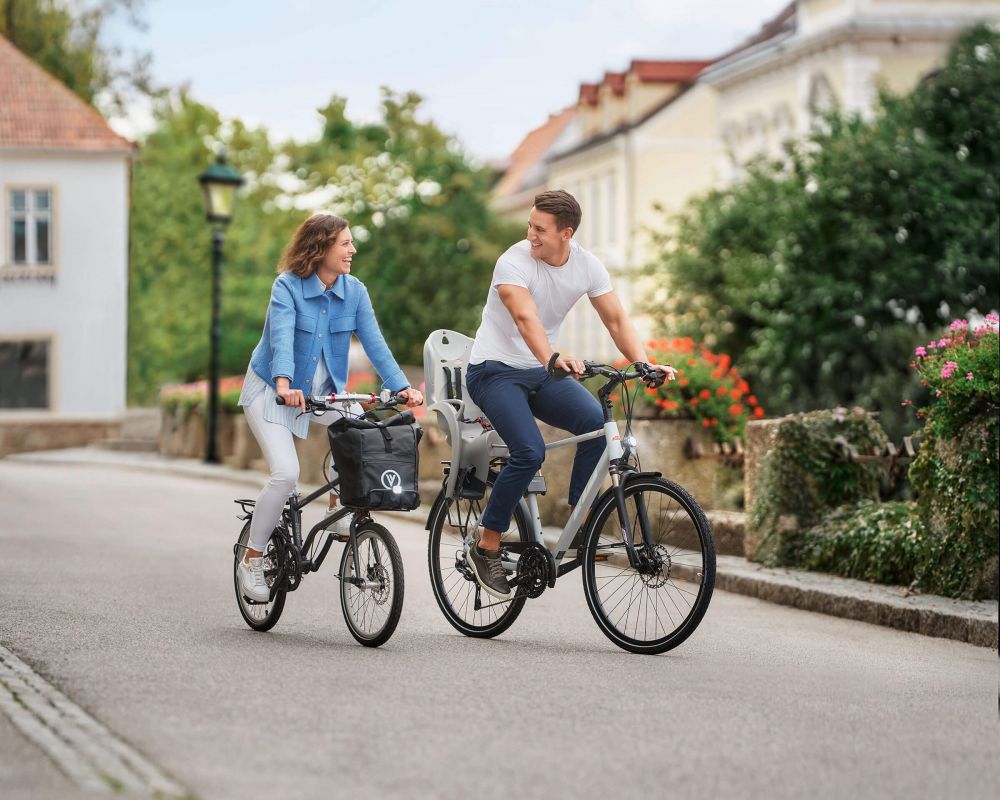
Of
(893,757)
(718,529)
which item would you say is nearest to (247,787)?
(893,757)

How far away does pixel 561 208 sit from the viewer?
8.31 m

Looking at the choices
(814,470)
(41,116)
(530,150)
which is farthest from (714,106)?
(814,470)

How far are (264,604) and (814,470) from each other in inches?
171

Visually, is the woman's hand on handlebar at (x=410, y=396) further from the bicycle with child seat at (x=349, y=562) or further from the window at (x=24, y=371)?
the window at (x=24, y=371)

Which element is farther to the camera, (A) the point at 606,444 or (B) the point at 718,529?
(B) the point at 718,529

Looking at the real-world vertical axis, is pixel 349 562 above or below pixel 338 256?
below

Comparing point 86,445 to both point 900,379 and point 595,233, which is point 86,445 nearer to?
point 900,379

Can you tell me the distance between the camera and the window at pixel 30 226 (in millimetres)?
39300

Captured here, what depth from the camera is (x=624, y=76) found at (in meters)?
60.2

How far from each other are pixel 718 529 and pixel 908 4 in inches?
1158

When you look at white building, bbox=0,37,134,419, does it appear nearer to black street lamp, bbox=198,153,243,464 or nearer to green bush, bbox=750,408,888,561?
black street lamp, bbox=198,153,243,464

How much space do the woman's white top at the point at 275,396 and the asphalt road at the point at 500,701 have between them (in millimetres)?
955

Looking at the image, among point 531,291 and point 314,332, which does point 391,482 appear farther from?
point 531,291

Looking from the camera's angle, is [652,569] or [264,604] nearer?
[652,569]
